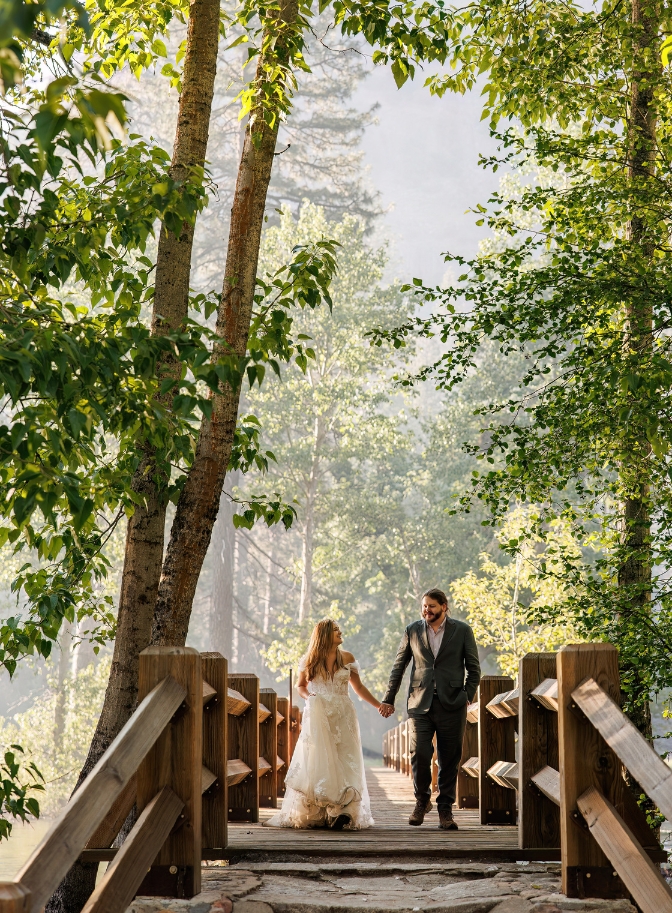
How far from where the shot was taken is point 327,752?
725 centimetres

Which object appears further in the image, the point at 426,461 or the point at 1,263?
the point at 426,461

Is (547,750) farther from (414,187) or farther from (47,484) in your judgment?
(414,187)

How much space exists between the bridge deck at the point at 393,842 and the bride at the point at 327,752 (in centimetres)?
25

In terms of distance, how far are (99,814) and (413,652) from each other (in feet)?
14.4

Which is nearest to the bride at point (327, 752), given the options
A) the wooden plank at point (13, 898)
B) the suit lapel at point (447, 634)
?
the suit lapel at point (447, 634)

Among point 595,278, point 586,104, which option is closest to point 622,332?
point 595,278

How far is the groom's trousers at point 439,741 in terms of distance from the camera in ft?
22.3

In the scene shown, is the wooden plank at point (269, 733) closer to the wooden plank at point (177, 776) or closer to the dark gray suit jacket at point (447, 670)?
→ the dark gray suit jacket at point (447, 670)

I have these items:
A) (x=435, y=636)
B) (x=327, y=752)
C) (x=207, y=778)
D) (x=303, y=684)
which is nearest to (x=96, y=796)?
(x=207, y=778)

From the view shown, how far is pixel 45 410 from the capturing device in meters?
4.25

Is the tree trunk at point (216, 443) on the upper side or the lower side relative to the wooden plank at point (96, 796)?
upper

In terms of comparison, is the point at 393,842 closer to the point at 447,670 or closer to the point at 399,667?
the point at 447,670

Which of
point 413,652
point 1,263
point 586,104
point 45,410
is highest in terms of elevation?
point 586,104

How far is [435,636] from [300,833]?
1.67 meters
